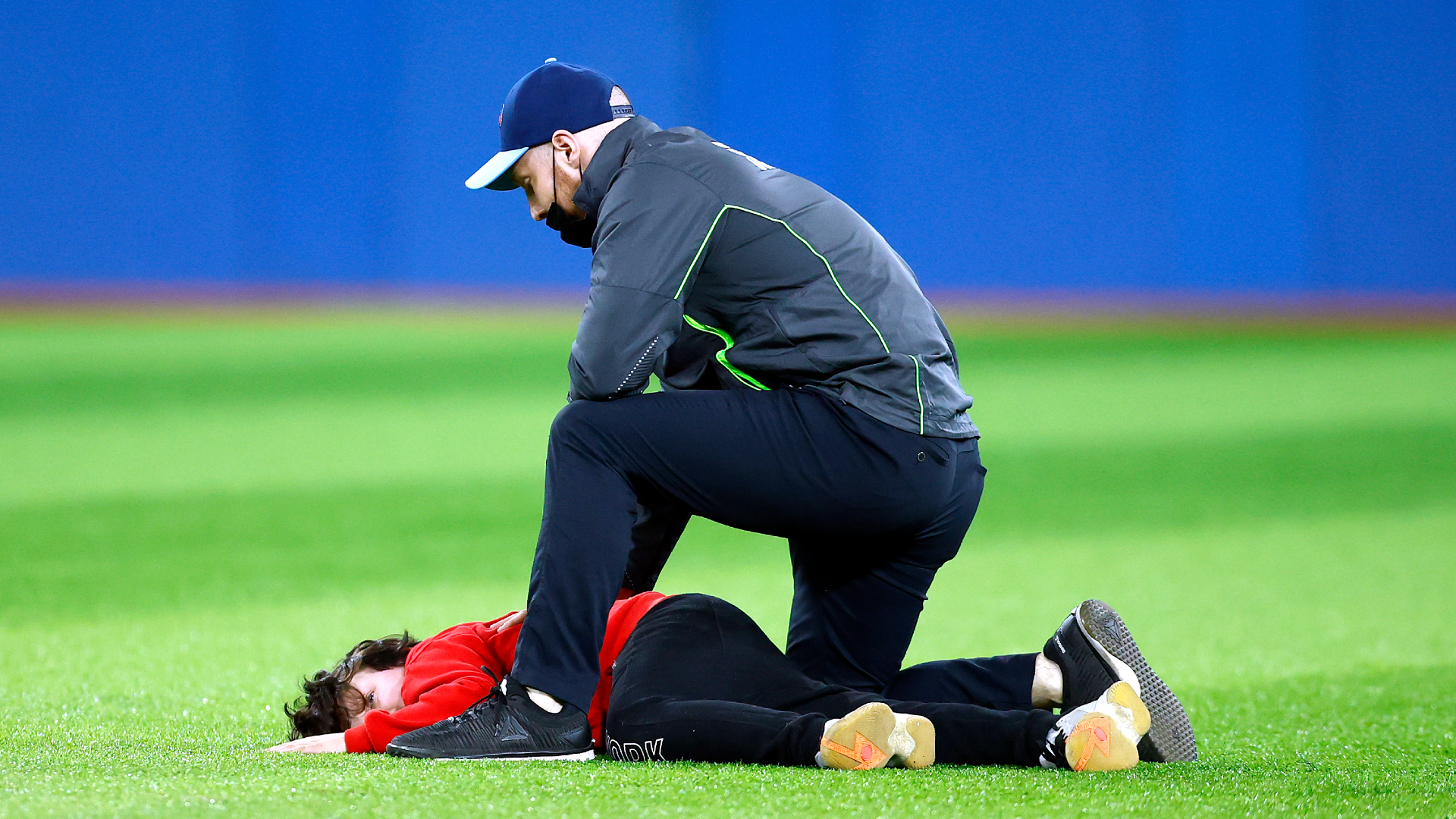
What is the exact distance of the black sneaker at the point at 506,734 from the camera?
2424mm

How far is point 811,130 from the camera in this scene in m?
15.1

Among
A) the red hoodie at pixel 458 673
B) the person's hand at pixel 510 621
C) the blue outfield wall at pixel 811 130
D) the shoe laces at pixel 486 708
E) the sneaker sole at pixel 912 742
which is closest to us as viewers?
the sneaker sole at pixel 912 742

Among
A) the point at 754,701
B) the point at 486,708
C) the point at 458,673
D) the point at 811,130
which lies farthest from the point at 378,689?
the point at 811,130

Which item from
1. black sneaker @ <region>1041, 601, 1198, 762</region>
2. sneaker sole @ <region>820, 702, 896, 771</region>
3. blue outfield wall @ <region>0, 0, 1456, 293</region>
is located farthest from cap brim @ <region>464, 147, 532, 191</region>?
blue outfield wall @ <region>0, 0, 1456, 293</region>

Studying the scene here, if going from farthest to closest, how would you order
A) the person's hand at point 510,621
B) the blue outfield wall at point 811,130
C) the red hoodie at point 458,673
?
1. the blue outfield wall at point 811,130
2. the person's hand at point 510,621
3. the red hoodie at point 458,673

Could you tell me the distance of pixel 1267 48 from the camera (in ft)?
47.9

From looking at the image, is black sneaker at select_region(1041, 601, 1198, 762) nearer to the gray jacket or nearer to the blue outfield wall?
the gray jacket

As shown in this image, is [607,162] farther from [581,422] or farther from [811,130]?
[811,130]

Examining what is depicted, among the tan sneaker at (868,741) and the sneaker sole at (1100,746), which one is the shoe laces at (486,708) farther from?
the sneaker sole at (1100,746)

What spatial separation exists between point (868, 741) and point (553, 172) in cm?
115

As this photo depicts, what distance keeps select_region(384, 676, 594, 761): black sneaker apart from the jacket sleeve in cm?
52

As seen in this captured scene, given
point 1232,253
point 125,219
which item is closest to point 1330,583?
point 1232,253

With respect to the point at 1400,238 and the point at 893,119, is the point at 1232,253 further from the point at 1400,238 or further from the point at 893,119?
the point at 893,119

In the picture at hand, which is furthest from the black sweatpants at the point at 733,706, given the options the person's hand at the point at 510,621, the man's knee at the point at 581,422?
the man's knee at the point at 581,422
